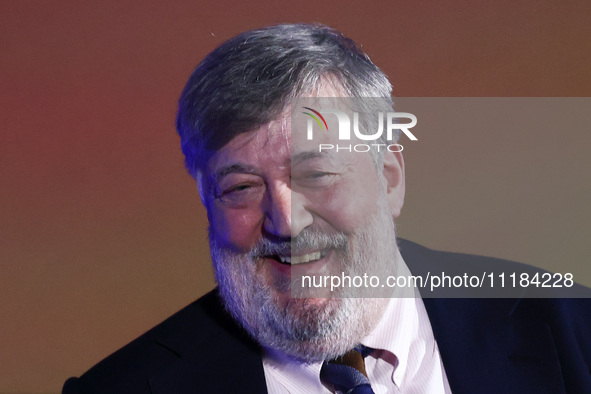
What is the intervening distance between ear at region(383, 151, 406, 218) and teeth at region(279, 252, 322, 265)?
9.1 inches

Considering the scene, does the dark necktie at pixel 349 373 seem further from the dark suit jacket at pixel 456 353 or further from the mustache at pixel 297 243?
the mustache at pixel 297 243

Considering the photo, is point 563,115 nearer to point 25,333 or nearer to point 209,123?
point 209,123

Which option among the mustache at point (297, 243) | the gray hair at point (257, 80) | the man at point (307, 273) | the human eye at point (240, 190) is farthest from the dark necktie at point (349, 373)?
the gray hair at point (257, 80)

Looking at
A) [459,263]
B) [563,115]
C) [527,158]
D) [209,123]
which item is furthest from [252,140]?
[563,115]

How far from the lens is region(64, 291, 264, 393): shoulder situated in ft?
5.08

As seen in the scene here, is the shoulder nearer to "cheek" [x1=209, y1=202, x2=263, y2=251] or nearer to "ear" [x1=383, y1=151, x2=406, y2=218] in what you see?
"cheek" [x1=209, y1=202, x2=263, y2=251]

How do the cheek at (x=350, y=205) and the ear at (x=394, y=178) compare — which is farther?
the ear at (x=394, y=178)

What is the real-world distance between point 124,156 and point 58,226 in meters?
0.27

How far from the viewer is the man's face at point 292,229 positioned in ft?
4.81

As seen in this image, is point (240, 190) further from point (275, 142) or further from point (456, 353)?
point (456, 353)

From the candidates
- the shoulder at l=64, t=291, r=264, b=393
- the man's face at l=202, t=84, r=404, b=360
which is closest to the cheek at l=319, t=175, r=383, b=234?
the man's face at l=202, t=84, r=404, b=360

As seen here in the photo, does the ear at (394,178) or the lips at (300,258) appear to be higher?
the ear at (394,178)

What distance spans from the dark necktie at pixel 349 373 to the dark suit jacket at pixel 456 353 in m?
0.15

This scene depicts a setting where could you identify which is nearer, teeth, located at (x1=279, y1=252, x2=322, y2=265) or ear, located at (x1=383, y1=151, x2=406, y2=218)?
teeth, located at (x1=279, y1=252, x2=322, y2=265)
